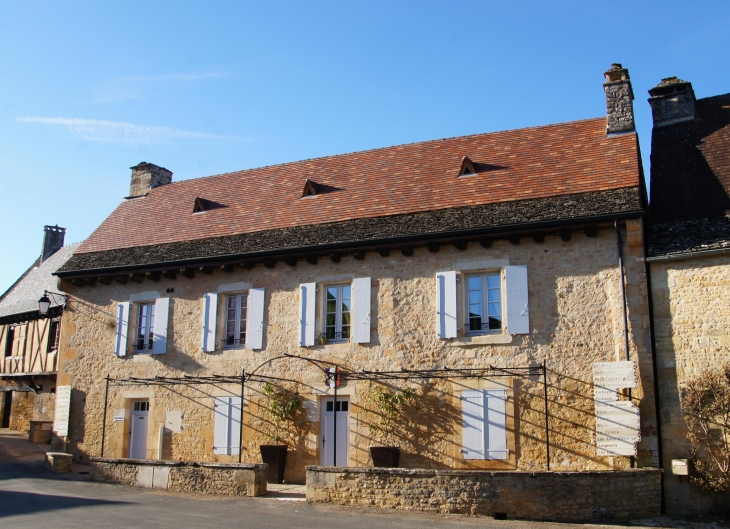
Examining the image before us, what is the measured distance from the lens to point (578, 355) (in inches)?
457

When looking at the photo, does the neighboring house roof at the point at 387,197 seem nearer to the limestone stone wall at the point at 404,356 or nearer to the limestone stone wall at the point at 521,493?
the limestone stone wall at the point at 404,356

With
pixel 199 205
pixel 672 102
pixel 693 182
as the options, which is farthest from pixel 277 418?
pixel 672 102

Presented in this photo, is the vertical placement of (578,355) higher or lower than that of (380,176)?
lower

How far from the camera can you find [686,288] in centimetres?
1128

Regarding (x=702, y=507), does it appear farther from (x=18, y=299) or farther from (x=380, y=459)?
(x=18, y=299)

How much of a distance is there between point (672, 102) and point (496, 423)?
25.1ft

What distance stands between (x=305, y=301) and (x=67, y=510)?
5.52 m

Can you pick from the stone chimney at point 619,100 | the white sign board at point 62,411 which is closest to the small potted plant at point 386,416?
the stone chimney at point 619,100

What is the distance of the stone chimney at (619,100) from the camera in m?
13.6

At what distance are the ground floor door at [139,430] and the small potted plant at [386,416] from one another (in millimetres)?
5167

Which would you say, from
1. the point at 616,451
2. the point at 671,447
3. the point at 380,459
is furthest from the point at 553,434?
the point at 380,459

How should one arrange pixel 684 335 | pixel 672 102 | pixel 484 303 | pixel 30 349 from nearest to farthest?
pixel 684 335 → pixel 484 303 → pixel 672 102 → pixel 30 349

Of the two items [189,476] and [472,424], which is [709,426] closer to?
[472,424]

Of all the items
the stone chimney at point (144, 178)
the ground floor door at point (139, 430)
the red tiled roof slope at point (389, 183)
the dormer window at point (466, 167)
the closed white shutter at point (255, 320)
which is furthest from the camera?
the stone chimney at point (144, 178)
